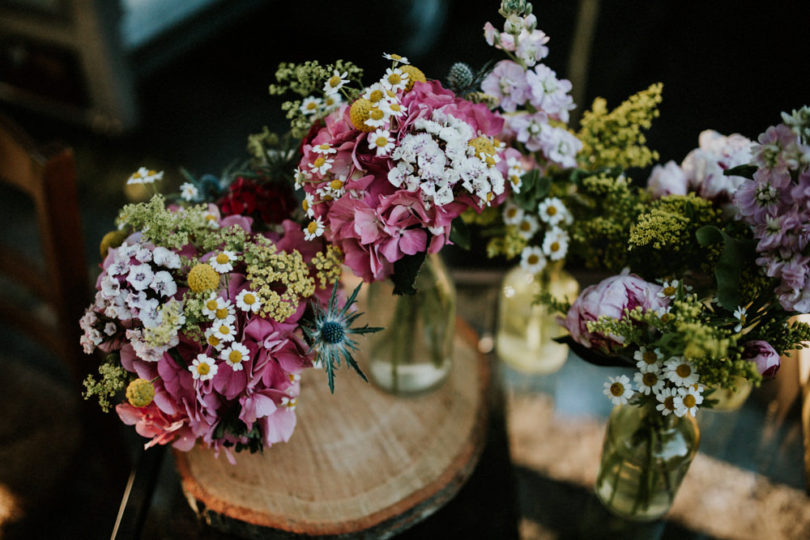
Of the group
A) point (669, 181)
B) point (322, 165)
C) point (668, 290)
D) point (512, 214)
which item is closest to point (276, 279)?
point (322, 165)

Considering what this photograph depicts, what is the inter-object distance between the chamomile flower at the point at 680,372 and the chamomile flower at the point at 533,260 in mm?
310

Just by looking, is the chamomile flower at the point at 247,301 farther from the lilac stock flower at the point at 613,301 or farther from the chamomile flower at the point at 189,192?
the lilac stock flower at the point at 613,301

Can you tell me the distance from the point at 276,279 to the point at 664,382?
52 cm

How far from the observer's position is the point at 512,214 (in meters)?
0.97

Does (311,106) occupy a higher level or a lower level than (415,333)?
higher

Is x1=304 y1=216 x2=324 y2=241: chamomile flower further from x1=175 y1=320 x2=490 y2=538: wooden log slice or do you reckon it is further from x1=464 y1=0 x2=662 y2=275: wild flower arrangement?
x1=175 y1=320 x2=490 y2=538: wooden log slice

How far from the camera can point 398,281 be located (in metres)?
0.82

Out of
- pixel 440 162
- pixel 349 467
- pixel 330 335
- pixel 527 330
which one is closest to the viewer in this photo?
pixel 440 162

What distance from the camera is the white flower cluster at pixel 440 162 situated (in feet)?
2.35

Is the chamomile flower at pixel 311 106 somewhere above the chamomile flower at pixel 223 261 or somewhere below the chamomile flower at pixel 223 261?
above

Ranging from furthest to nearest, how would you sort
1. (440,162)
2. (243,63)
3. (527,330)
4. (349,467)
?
(243,63)
(527,330)
(349,467)
(440,162)

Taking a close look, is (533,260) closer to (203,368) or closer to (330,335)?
(330,335)

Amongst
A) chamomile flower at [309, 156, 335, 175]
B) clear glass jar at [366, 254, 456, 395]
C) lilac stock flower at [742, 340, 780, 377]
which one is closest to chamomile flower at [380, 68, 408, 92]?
chamomile flower at [309, 156, 335, 175]

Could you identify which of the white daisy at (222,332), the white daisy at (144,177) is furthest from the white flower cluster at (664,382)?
the white daisy at (144,177)
